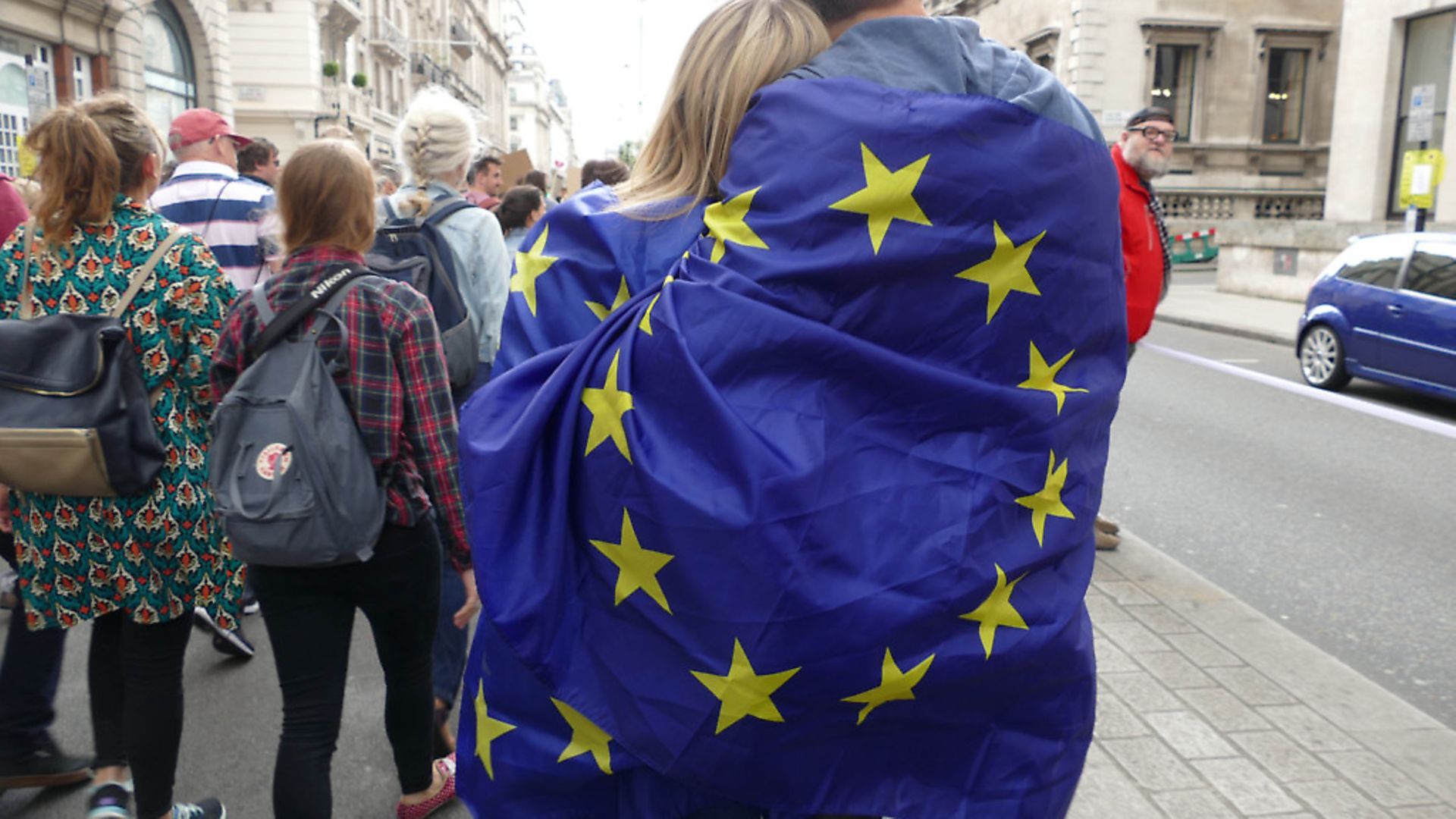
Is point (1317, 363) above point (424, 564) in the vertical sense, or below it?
below

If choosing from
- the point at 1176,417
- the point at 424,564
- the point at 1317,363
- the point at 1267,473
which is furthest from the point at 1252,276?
the point at 424,564

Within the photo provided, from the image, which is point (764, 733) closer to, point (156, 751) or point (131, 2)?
point (156, 751)

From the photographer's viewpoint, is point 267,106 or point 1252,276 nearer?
point 1252,276

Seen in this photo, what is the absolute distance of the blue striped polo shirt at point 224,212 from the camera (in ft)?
16.4

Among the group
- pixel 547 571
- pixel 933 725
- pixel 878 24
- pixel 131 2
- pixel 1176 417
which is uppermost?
pixel 131 2

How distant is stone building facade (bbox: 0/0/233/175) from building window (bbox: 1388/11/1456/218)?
73.9ft

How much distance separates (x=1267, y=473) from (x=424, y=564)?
6.67 metres

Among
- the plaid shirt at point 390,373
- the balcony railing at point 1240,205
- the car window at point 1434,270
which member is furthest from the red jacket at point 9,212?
the balcony railing at point 1240,205

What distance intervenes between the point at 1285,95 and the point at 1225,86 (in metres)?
2.39

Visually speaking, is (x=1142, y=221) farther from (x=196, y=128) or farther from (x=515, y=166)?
(x=515, y=166)

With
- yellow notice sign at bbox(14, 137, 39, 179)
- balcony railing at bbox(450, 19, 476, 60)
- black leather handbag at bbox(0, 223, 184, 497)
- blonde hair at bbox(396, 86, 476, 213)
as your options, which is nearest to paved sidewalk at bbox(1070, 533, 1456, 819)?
black leather handbag at bbox(0, 223, 184, 497)

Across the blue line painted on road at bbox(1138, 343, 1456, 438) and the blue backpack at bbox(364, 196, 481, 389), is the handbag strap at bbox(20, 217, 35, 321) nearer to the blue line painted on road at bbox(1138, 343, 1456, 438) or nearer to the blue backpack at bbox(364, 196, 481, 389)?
the blue backpack at bbox(364, 196, 481, 389)

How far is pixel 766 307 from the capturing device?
4.71 ft

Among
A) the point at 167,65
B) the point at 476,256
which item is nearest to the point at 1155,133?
the point at 476,256
